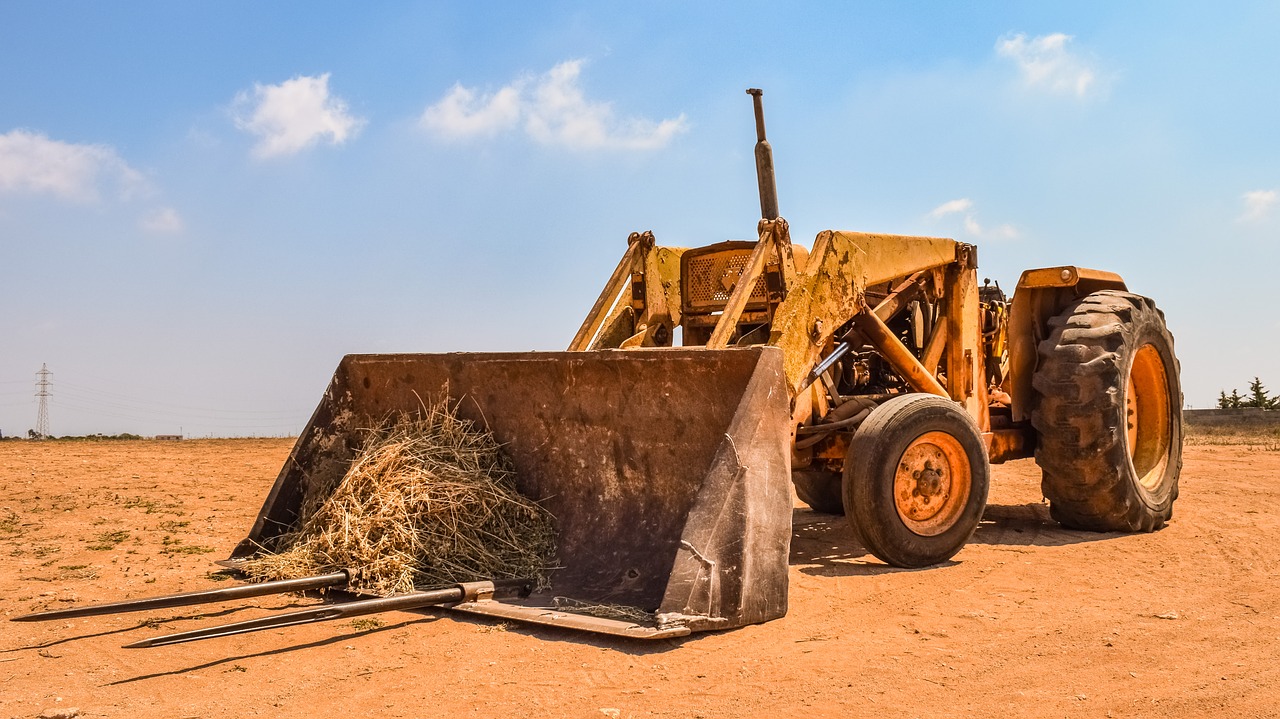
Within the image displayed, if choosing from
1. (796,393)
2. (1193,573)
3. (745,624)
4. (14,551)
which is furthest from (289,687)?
(1193,573)

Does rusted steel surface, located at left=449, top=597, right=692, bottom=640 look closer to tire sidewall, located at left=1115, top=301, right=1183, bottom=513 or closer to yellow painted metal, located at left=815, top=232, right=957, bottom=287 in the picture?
yellow painted metal, located at left=815, top=232, right=957, bottom=287

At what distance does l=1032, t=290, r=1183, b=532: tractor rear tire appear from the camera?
22.6 ft

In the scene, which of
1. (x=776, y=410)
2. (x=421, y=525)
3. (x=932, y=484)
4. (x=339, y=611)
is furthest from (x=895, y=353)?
(x=339, y=611)

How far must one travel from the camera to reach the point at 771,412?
4816 mm

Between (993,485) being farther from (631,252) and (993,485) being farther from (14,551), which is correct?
(14,551)

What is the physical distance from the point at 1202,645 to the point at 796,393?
2376 millimetres

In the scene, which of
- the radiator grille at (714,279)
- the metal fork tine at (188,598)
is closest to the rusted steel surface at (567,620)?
the metal fork tine at (188,598)

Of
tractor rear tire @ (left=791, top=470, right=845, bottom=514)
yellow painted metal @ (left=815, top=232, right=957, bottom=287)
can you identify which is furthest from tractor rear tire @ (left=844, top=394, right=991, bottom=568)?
tractor rear tire @ (left=791, top=470, right=845, bottom=514)

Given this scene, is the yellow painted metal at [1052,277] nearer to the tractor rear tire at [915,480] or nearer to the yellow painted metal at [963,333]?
the yellow painted metal at [963,333]

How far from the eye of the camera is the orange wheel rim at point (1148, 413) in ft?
26.4

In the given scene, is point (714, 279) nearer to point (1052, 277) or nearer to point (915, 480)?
point (915, 480)

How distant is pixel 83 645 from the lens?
14.5 ft

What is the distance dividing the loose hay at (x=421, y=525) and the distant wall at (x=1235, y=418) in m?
15.5

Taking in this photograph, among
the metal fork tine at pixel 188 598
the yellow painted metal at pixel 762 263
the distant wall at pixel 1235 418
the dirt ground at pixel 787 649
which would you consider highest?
the yellow painted metal at pixel 762 263
